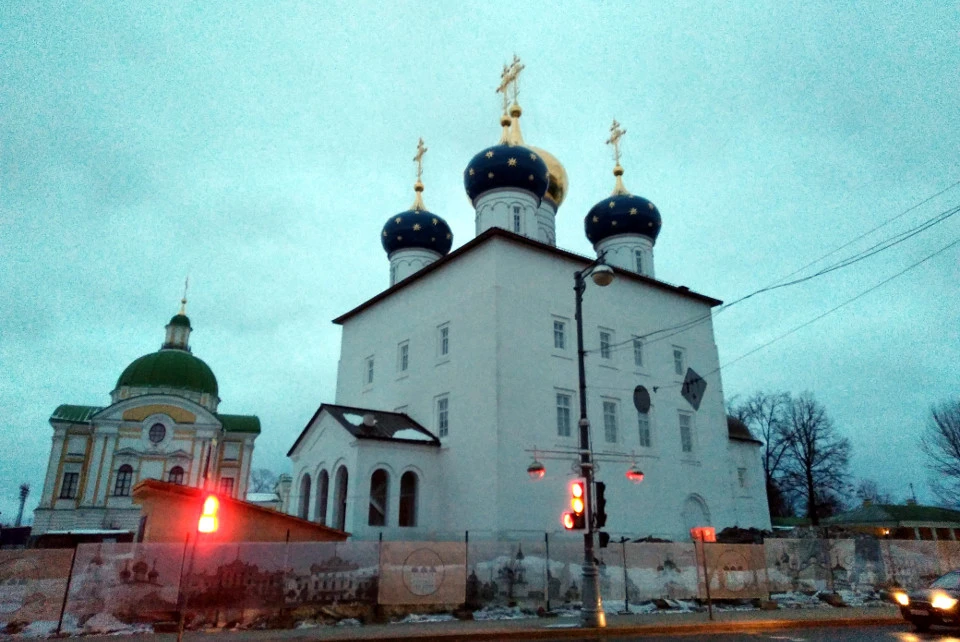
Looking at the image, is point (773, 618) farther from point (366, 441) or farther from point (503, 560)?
point (366, 441)

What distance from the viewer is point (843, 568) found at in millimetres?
19078

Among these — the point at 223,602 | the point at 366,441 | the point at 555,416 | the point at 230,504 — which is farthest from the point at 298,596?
the point at 555,416

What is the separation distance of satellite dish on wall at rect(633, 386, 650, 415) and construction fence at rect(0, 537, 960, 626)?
360 inches

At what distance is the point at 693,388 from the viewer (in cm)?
2928

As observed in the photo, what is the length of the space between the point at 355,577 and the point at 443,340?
44.9 ft

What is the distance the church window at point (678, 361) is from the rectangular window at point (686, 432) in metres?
1.93


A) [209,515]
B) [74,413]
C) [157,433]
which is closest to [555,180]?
[209,515]

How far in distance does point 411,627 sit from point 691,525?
57.3ft

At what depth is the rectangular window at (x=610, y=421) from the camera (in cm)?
2564

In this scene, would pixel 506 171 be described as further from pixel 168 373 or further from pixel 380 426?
pixel 168 373

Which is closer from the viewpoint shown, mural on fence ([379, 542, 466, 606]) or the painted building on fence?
mural on fence ([379, 542, 466, 606])

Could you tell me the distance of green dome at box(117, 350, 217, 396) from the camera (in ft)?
160

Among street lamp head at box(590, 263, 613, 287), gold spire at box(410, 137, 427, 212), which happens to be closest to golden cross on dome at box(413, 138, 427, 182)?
gold spire at box(410, 137, 427, 212)

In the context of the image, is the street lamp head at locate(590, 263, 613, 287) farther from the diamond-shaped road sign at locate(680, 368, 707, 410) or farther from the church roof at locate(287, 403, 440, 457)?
the diamond-shaped road sign at locate(680, 368, 707, 410)
